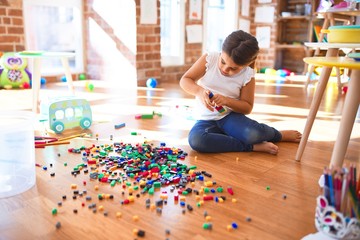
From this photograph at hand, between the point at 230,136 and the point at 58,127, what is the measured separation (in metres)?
0.77

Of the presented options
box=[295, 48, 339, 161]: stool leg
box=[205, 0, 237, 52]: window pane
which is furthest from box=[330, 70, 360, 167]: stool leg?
box=[205, 0, 237, 52]: window pane

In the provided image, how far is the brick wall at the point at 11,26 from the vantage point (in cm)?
291

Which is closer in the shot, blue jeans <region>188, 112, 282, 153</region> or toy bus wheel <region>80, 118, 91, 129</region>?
blue jeans <region>188, 112, 282, 153</region>

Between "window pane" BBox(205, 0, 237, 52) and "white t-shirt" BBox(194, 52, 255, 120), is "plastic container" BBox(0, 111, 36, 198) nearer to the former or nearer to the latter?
"white t-shirt" BBox(194, 52, 255, 120)

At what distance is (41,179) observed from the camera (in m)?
1.10

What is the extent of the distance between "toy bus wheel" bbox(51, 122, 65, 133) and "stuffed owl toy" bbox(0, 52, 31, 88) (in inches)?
61.0

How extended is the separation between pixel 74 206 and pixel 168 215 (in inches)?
9.8

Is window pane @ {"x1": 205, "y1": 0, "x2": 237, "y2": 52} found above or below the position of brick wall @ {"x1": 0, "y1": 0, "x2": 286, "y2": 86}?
above

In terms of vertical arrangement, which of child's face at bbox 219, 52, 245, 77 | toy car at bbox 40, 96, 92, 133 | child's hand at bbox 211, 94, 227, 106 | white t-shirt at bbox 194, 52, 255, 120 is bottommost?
toy car at bbox 40, 96, 92, 133

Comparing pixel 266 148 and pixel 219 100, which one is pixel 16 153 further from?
pixel 266 148

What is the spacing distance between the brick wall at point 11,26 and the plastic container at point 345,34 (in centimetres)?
267

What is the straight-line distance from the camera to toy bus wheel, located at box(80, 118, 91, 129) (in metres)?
1.69

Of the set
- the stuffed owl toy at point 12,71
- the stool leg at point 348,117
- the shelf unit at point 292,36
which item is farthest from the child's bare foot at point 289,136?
the shelf unit at point 292,36

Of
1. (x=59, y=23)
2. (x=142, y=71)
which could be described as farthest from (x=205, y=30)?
(x=59, y=23)
